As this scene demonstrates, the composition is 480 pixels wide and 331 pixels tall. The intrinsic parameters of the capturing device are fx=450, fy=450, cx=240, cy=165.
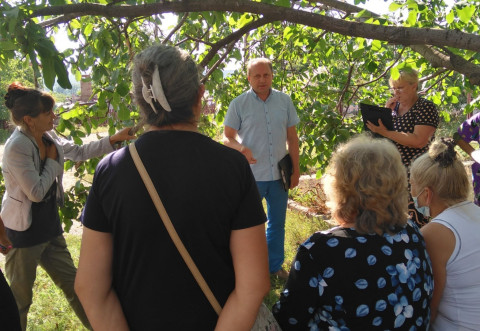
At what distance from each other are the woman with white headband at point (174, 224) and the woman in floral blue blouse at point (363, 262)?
0.24 meters

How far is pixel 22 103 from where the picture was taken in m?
2.59

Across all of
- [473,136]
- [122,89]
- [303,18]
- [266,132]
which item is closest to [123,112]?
[122,89]

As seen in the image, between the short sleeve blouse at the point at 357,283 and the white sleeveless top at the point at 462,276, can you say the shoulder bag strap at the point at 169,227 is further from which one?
the white sleeveless top at the point at 462,276

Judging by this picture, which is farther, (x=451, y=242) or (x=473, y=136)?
(x=473, y=136)

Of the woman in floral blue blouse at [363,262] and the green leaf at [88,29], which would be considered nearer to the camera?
the woman in floral blue blouse at [363,262]

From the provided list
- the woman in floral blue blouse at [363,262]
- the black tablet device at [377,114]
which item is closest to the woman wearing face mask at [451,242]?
the woman in floral blue blouse at [363,262]

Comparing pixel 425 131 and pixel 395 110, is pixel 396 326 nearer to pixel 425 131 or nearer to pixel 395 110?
pixel 425 131

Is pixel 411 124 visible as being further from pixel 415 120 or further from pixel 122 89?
pixel 122 89

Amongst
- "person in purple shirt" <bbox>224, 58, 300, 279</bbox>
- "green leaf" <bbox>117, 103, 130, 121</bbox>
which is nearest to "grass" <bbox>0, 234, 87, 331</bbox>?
"green leaf" <bbox>117, 103, 130, 121</bbox>

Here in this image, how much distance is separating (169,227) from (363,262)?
2.10ft

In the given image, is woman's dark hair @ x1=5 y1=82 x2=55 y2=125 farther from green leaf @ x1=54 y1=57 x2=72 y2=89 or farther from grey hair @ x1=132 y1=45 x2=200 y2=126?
grey hair @ x1=132 y1=45 x2=200 y2=126

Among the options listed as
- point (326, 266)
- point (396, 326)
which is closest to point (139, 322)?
point (326, 266)

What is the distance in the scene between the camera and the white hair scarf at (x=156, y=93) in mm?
1277

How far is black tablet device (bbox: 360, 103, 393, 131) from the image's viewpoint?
10.8 ft
